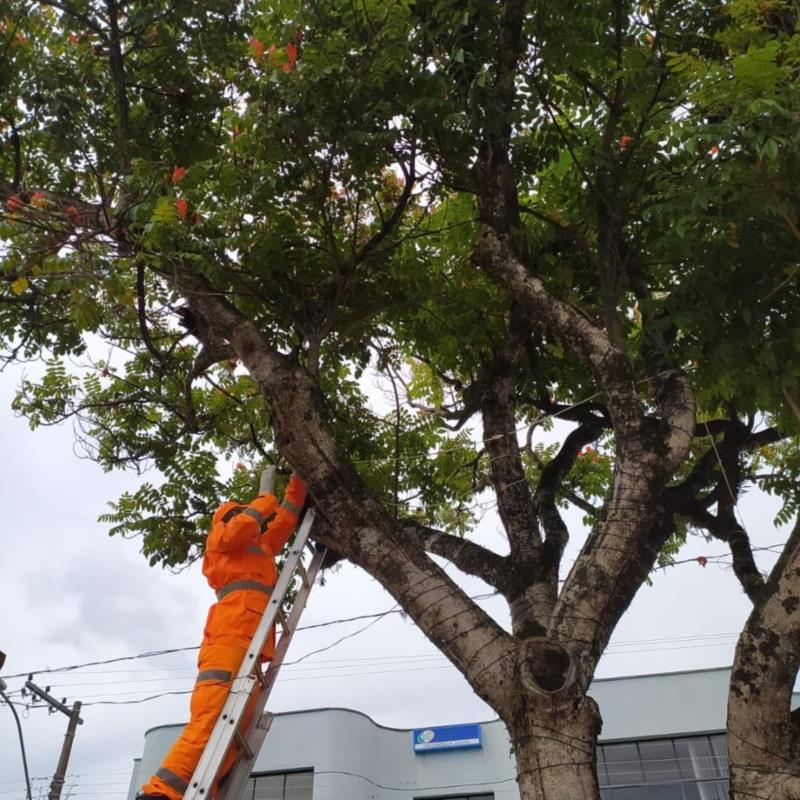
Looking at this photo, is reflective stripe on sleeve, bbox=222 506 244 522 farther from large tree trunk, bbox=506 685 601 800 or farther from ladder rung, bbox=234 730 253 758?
large tree trunk, bbox=506 685 601 800

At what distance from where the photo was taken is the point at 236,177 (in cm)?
514

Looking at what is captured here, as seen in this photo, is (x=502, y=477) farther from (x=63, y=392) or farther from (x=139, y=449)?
(x=63, y=392)

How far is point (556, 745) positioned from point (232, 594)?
204 cm

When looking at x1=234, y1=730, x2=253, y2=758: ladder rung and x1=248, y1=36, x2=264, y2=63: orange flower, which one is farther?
x1=248, y1=36, x2=264, y2=63: orange flower

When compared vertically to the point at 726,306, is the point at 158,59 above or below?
above

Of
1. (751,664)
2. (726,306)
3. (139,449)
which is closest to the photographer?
(751,664)

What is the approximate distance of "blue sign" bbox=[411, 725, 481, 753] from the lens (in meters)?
12.9

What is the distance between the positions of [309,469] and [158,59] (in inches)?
136

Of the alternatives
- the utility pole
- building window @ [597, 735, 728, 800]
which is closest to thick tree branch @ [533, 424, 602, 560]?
building window @ [597, 735, 728, 800]

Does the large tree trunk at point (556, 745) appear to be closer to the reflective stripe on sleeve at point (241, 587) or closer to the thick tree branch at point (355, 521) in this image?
the thick tree branch at point (355, 521)

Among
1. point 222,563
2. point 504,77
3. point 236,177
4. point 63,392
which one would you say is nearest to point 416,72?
point 504,77

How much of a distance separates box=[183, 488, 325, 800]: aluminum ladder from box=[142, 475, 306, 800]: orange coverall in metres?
0.07

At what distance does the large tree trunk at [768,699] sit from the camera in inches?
130

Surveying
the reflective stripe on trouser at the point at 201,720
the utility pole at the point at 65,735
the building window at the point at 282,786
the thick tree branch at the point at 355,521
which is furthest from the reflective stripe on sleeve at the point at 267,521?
the utility pole at the point at 65,735
